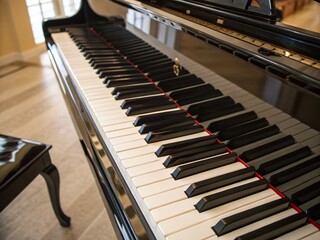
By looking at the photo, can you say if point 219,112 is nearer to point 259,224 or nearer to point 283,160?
point 283,160

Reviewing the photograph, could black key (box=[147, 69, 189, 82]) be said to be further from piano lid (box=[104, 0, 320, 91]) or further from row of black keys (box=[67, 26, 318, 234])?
row of black keys (box=[67, 26, 318, 234])

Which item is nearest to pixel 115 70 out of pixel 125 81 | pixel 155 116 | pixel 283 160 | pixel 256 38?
pixel 125 81

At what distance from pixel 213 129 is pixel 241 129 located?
0.36ft

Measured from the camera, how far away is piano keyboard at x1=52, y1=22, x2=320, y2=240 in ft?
2.03

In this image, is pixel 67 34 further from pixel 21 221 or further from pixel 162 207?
pixel 162 207

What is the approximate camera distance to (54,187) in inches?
56.9

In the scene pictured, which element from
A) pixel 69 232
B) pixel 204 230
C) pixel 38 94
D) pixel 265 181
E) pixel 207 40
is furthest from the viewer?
pixel 38 94

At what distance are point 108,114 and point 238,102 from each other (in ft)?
1.54

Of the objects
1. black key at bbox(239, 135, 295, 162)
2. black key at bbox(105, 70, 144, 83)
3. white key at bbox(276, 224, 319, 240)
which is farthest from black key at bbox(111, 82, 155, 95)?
white key at bbox(276, 224, 319, 240)

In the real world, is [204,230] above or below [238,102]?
below

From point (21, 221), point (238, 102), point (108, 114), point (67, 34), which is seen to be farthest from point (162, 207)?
point (67, 34)

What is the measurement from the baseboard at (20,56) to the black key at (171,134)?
12.7 feet

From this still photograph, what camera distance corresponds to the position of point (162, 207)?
65 cm

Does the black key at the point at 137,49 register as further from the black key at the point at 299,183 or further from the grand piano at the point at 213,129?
the black key at the point at 299,183
